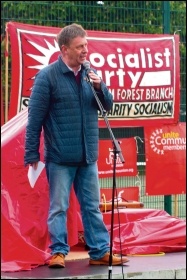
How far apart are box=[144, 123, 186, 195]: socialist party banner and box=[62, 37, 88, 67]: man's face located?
3.20 m

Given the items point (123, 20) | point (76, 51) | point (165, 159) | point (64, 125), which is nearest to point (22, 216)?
point (64, 125)

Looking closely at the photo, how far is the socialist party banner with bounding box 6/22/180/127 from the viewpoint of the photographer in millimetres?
9602

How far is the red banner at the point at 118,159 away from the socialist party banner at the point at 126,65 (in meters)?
0.26

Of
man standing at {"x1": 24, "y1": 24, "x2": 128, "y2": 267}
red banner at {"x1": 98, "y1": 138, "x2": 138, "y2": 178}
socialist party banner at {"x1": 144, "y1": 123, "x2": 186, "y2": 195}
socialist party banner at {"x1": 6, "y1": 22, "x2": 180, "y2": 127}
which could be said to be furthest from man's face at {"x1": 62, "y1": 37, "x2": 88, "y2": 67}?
socialist party banner at {"x1": 144, "y1": 123, "x2": 186, "y2": 195}

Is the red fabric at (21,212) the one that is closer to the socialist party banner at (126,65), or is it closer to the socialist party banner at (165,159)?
the socialist party banner at (126,65)

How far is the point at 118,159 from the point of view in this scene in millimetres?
10273

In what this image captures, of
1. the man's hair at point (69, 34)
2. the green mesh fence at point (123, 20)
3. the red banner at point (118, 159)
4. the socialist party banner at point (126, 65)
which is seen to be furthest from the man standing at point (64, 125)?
the green mesh fence at point (123, 20)

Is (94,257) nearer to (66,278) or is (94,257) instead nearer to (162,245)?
(66,278)

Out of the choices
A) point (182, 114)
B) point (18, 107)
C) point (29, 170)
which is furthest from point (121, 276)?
point (182, 114)

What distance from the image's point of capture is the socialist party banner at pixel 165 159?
10.8m

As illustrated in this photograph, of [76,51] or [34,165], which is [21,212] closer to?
[34,165]

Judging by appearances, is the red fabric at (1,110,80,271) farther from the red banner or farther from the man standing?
the red banner

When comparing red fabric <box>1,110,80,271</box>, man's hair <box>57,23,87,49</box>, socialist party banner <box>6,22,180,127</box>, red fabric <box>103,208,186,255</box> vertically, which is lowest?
red fabric <box>103,208,186,255</box>

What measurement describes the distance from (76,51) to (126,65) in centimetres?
276
